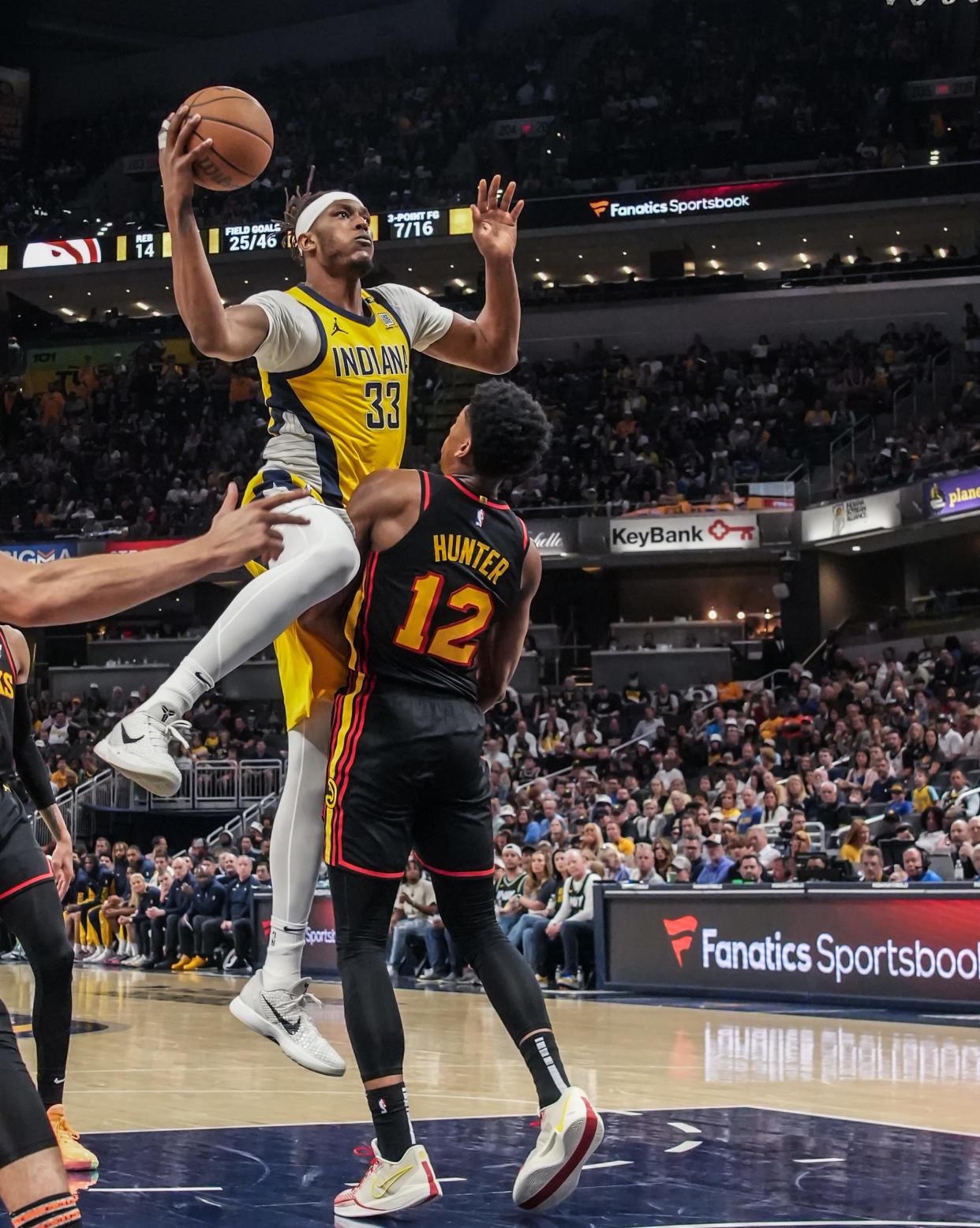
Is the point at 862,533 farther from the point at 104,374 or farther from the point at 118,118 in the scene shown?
the point at 118,118

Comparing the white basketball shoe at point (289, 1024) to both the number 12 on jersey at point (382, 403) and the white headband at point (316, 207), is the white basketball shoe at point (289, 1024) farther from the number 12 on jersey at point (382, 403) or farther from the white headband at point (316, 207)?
the white headband at point (316, 207)

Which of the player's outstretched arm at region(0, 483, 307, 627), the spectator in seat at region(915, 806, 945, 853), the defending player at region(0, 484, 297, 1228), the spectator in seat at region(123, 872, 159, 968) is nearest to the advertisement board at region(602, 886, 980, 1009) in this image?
the spectator in seat at region(915, 806, 945, 853)

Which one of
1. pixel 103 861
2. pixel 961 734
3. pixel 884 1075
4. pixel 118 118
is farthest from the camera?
pixel 118 118

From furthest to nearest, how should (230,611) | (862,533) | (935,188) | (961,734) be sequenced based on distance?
(935,188)
(862,533)
(961,734)
(230,611)

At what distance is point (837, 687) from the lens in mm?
22297

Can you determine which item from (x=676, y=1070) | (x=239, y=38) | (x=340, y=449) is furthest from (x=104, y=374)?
(x=340, y=449)

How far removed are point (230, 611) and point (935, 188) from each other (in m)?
29.5

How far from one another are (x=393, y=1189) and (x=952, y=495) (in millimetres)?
23045

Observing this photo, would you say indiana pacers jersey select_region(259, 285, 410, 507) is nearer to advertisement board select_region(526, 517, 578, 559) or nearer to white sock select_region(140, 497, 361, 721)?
white sock select_region(140, 497, 361, 721)

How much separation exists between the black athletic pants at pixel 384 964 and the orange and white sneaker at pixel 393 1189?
26cm

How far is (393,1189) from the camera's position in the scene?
4.56m

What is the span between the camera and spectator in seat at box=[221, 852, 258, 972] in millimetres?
17812

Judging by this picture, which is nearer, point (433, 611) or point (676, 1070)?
point (433, 611)

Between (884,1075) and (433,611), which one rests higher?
(433,611)
